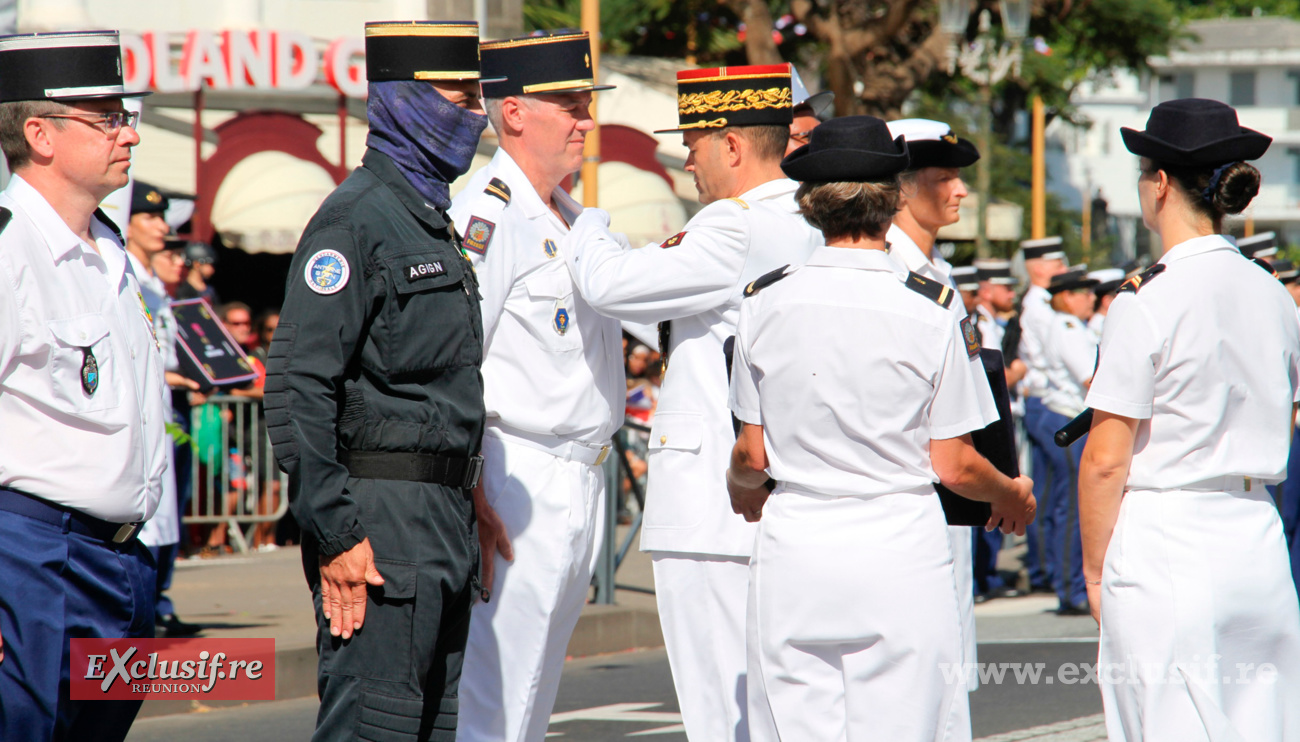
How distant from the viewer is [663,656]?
875 cm

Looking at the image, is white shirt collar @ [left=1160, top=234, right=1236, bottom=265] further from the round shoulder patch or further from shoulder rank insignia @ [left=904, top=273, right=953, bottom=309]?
the round shoulder patch

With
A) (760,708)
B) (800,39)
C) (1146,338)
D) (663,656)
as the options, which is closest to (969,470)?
(1146,338)

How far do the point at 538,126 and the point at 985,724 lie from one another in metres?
3.49

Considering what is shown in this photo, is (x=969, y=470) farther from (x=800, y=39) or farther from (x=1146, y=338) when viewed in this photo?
(x=800, y=39)

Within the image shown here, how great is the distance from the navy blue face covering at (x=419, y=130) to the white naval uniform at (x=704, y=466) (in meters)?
0.67

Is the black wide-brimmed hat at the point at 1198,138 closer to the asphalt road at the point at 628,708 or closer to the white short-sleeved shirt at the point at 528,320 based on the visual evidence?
the white short-sleeved shirt at the point at 528,320

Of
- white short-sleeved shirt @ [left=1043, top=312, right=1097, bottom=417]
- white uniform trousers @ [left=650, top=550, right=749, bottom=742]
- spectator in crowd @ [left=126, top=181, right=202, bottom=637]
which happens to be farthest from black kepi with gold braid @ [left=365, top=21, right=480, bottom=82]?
white short-sleeved shirt @ [left=1043, top=312, right=1097, bottom=417]

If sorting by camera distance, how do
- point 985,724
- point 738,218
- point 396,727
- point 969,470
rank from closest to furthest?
point 396,727, point 969,470, point 738,218, point 985,724

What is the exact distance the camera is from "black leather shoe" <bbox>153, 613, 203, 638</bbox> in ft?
26.1

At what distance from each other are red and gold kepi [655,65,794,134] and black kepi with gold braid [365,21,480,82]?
3.69ft

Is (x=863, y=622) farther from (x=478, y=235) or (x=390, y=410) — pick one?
(x=478, y=235)

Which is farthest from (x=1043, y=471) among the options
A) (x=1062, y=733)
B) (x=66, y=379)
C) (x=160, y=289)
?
(x=66, y=379)

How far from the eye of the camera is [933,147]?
501 centimetres

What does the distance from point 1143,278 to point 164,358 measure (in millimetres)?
5030
